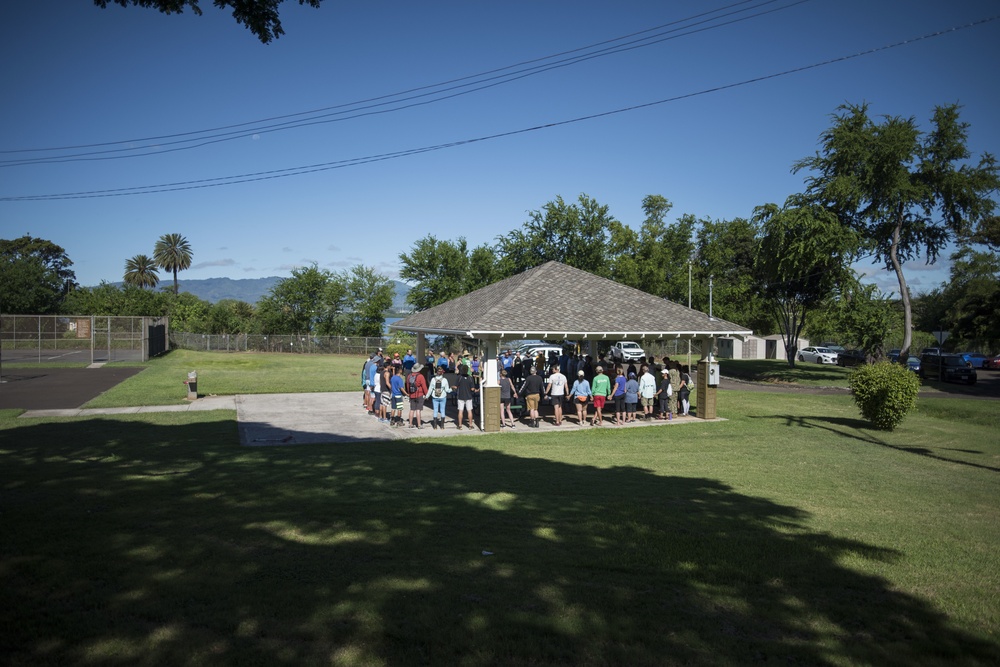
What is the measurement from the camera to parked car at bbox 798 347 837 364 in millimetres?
50906

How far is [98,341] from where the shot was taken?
43.8 meters

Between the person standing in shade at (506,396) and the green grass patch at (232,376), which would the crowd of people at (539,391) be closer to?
the person standing in shade at (506,396)

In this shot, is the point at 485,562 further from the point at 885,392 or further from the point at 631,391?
the point at 885,392

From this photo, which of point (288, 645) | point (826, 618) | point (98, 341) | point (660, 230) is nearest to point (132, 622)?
point (288, 645)

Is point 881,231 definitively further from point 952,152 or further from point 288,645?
point 288,645

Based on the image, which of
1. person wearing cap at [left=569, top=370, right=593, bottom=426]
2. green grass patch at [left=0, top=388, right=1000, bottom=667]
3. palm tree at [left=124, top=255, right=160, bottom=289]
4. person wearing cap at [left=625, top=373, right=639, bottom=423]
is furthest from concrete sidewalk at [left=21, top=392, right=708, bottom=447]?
palm tree at [left=124, top=255, right=160, bottom=289]

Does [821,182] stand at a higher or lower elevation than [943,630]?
higher

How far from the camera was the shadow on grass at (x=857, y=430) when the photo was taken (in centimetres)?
A: 1411

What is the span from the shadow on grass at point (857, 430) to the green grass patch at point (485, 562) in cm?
290

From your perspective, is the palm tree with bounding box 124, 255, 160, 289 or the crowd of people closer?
the crowd of people

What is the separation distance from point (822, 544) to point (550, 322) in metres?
11.4

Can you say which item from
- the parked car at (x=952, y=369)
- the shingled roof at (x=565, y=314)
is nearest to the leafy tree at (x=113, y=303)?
the shingled roof at (x=565, y=314)

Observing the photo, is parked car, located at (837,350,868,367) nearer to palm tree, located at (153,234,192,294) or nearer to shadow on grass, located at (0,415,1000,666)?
shadow on grass, located at (0,415,1000,666)

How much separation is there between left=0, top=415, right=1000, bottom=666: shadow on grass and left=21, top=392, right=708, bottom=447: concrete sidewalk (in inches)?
230
